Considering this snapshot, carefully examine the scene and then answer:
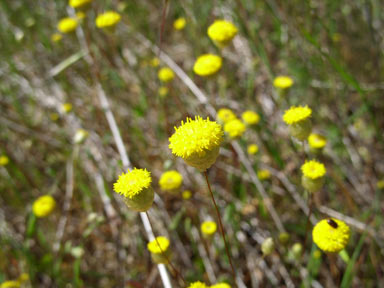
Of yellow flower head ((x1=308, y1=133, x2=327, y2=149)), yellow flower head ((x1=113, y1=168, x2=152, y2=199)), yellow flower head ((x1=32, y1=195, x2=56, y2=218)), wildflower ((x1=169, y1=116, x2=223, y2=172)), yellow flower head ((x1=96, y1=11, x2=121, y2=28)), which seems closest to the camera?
wildflower ((x1=169, y1=116, x2=223, y2=172))

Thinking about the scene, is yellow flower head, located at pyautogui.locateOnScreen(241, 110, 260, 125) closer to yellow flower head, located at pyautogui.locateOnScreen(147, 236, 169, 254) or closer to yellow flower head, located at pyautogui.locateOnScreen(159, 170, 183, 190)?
yellow flower head, located at pyautogui.locateOnScreen(159, 170, 183, 190)

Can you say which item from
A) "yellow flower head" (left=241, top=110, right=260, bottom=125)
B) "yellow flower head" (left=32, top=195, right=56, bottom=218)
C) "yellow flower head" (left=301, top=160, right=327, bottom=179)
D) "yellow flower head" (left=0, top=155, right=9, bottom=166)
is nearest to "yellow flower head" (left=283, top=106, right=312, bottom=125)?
"yellow flower head" (left=301, top=160, right=327, bottom=179)

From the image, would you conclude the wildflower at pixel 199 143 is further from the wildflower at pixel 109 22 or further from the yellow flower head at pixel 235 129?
the wildflower at pixel 109 22

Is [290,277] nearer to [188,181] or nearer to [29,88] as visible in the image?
[188,181]

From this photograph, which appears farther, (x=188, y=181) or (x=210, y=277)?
(x=188, y=181)

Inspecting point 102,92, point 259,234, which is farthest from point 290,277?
point 102,92
